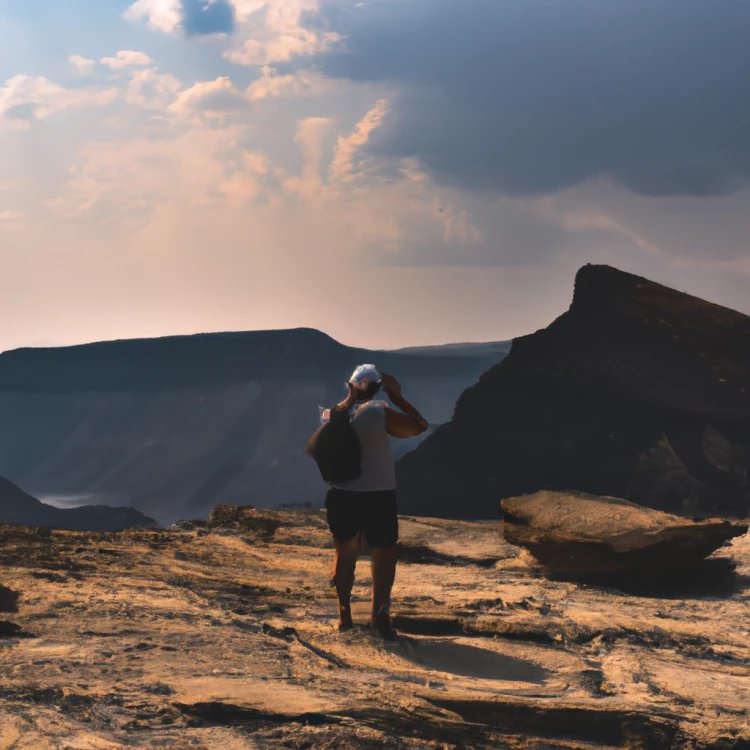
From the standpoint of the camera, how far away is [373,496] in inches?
179

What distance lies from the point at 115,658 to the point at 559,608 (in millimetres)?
3156

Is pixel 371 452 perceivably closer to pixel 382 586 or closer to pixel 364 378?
pixel 364 378

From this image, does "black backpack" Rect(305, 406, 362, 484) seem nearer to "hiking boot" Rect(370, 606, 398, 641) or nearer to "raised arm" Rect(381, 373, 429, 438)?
"raised arm" Rect(381, 373, 429, 438)

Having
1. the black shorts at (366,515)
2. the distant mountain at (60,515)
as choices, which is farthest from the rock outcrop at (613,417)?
the distant mountain at (60,515)

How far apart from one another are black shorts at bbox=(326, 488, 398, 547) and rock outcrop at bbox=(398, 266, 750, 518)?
10860 millimetres

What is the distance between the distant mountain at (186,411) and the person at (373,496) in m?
35.8

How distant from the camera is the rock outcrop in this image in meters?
14.9

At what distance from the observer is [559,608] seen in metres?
5.84

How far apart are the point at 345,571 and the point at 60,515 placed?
3339 centimetres

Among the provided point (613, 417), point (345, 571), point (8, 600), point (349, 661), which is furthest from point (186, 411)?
point (349, 661)

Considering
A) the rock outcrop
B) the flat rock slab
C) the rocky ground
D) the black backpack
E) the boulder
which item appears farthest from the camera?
the rock outcrop

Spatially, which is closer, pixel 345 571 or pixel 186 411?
pixel 345 571

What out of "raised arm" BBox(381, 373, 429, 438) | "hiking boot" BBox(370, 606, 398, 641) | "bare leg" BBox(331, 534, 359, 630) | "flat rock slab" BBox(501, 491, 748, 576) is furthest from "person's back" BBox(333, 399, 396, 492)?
"flat rock slab" BBox(501, 491, 748, 576)

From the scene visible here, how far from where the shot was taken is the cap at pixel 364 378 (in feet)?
15.1
